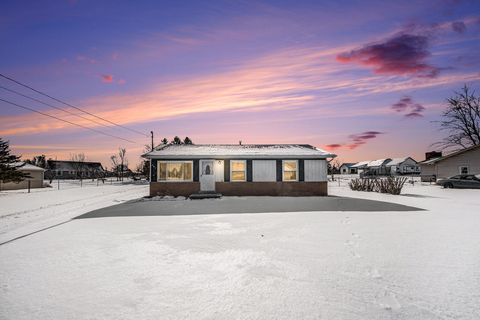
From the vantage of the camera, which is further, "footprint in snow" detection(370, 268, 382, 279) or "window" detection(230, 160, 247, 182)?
"window" detection(230, 160, 247, 182)

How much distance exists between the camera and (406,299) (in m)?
3.63

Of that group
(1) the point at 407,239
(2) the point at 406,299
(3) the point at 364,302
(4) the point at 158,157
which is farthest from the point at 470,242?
(4) the point at 158,157

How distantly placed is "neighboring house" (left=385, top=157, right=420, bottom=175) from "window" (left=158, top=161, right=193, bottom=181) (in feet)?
237

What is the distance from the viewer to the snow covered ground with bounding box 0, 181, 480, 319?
3410 millimetres

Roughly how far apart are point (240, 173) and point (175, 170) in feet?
15.2

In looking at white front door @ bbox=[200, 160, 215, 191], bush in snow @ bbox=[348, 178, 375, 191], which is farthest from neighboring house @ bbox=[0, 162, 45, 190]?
bush in snow @ bbox=[348, 178, 375, 191]

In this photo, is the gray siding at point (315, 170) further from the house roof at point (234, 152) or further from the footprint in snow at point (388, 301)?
the footprint in snow at point (388, 301)

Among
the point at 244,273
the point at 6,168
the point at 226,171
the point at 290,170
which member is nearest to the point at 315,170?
the point at 290,170

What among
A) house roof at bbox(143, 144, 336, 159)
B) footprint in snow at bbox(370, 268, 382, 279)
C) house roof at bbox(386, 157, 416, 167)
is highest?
house roof at bbox(386, 157, 416, 167)

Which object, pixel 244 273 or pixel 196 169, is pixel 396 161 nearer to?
pixel 196 169

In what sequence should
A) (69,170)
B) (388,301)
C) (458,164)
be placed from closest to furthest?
(388,301)
(458,164)
(69,170)

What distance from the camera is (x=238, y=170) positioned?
1962 cm

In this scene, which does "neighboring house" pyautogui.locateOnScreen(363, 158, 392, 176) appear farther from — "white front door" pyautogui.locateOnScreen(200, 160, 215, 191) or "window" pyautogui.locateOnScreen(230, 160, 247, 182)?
"white front door" pyautogui.locateOnScreen(200, 160, 215, 191)

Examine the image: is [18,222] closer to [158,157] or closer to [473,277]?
[158,157]
